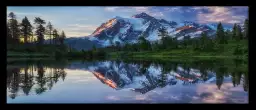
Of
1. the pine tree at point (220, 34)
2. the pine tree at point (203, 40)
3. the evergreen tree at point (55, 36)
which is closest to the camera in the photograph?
the evergreen tree at point (55, 36)

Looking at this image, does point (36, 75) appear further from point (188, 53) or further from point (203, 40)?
point (188, 53)

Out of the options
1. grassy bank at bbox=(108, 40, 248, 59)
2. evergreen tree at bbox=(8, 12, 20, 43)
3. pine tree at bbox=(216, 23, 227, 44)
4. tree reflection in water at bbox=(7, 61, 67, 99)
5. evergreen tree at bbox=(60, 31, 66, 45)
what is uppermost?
pine tree at bbox=(216, 23, 227, 44)

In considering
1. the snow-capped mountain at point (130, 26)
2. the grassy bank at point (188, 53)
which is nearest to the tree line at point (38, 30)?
the snow-capped mountain at point (130, 26)

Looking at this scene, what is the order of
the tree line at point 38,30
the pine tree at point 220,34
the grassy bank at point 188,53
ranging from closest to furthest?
the tree line at point 38,30 < the pine tree at point 220,34 < the grassy bank at point 188,53

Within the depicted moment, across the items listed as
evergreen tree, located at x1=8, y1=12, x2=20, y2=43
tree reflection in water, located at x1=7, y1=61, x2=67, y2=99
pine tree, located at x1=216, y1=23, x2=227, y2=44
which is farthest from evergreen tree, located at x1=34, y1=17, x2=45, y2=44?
pine tree, located at x1=216, y1=23, x2=227, y2=44

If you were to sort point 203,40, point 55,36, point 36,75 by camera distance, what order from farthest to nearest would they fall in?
1. point 203,40
2. point 36,75
3. point 55,36

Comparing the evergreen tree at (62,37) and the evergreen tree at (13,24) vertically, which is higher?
the evergreen tree at (13,24)

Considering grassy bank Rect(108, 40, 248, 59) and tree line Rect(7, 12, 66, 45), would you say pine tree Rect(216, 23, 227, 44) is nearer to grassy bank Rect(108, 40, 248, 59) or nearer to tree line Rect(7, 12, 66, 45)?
grassy bank Rect(108, 40, 248, 59)

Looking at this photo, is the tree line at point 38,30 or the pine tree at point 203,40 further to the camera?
the pine tree at point 203,40

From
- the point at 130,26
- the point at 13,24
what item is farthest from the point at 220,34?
the point at 13,24

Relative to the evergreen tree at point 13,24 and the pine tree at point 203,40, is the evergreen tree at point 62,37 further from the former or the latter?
the pine tree at point 203,40

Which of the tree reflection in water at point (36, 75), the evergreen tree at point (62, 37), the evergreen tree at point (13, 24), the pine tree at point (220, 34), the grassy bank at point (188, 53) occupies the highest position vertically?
the pine tree at point (220, 34)
